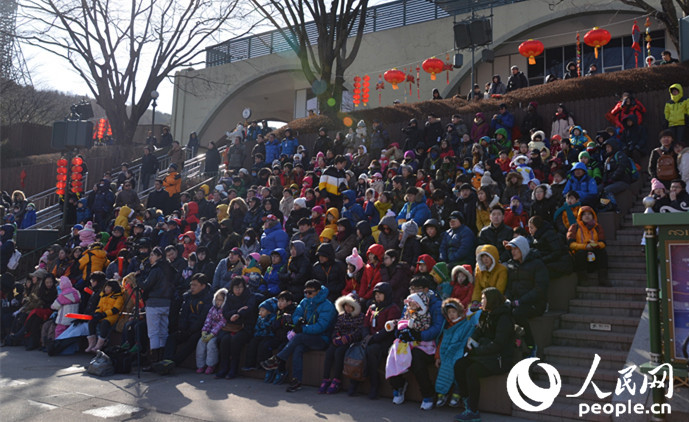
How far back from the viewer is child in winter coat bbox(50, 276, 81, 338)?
37.4ft

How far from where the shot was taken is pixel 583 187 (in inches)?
414

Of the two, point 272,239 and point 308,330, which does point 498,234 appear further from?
point 272,239

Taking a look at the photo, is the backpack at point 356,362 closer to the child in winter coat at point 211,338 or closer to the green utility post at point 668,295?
the child in winter coat at point 211,338

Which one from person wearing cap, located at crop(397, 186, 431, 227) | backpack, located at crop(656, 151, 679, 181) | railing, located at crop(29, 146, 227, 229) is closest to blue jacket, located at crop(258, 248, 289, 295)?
person wearing cap, located at crop(397, 186, 431, 227)

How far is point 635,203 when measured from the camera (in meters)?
11.6

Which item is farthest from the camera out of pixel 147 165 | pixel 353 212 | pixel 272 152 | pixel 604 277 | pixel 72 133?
pixel 147 165

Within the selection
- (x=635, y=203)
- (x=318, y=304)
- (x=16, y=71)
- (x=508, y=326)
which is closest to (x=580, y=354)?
(x=508, y=326)

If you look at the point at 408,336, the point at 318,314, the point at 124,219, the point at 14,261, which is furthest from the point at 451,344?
the point at 14,261

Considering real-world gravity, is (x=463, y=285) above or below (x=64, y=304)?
above

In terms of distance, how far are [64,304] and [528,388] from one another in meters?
9.31

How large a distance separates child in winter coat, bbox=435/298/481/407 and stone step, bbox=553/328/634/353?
58.7 inches

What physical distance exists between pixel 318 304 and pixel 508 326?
294 centimetres

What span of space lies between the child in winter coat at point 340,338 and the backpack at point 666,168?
664 cm

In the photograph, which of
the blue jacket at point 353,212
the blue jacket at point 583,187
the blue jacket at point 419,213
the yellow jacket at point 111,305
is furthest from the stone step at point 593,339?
the yellow jacket at point 111,305
